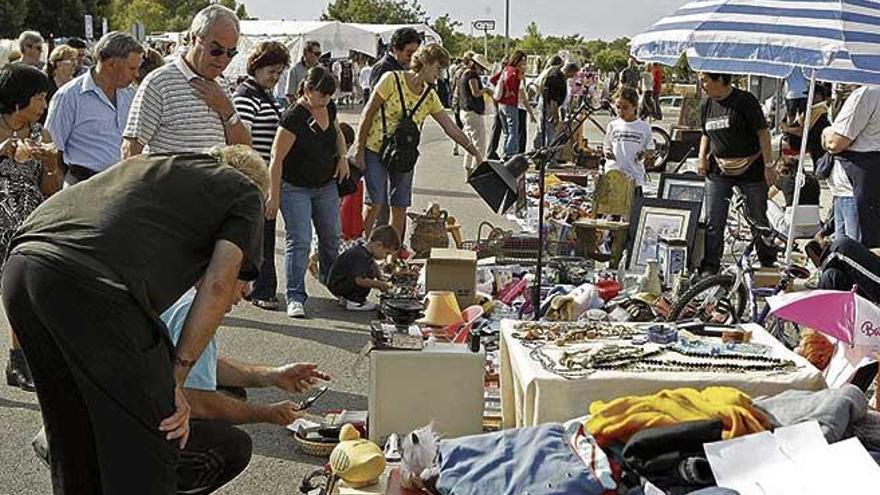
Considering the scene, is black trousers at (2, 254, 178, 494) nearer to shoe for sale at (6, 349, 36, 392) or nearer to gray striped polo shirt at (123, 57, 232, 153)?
shoe for sale at (6, 349, 36, 392)

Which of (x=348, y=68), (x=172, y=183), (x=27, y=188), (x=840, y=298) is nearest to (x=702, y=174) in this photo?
(x=840, y=298)

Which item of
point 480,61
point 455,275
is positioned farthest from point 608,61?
point 455,275

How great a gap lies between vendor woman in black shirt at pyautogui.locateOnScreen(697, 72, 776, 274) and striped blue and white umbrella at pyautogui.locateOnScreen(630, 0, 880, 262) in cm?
46

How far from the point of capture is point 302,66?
1678cm

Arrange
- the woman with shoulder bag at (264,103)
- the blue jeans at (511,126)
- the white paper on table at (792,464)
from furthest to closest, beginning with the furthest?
the blue jeans at (511,126), the woman with shoulder bag at (264,103), the white paper on table at (792,464)

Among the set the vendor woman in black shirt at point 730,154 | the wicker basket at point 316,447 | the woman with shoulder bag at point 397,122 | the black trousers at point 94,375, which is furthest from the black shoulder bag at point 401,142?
the black trousers at point 94,375

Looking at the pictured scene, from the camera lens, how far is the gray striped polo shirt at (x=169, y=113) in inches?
213

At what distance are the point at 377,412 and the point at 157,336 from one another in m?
1.35

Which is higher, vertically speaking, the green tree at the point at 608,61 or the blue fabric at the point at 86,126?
the blue fabric at the point at 86,126

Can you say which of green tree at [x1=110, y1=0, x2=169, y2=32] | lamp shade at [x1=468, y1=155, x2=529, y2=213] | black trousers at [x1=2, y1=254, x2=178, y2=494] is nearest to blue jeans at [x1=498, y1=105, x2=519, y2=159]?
lamp shade at [x1=468, y1=155, x2=529, y2=213]

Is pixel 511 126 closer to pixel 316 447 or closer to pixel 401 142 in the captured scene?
pixel 401 142

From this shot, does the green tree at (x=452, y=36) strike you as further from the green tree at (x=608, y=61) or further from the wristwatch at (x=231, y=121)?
the wristwatch at (x=231, y=121)

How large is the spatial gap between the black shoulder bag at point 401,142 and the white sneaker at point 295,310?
4.54 ft

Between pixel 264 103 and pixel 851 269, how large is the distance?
148 inches
